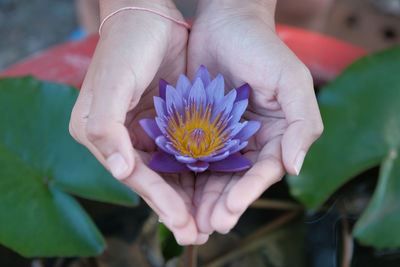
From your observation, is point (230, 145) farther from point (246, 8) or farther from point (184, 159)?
point (246, 8)

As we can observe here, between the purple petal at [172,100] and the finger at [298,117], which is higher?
the finger at [298,117]

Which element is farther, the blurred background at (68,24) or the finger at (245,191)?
the blurred background at (68,24)

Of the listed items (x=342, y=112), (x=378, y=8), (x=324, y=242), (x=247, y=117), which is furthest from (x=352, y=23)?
(x=247, y=117)

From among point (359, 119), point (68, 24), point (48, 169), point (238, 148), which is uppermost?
point (238, 148)

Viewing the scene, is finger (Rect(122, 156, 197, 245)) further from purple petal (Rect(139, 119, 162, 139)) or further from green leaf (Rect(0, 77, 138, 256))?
green leaf (Rect(0, 77, 138, 256))

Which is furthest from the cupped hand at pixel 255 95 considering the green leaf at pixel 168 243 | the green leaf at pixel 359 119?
the green leaf at pixel 359 119

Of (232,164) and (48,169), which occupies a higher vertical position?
(232,164)

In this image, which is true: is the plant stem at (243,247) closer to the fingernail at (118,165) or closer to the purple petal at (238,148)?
the purple petal at (238,148)

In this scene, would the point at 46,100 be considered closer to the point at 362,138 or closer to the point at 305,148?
the point at 305,148

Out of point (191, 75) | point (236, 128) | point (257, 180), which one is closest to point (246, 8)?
point (191, 75)
